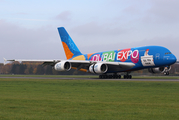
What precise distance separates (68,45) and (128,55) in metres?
14.9

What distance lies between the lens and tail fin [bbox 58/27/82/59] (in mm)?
51594

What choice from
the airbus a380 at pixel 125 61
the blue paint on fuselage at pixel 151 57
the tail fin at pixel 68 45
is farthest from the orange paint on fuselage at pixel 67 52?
the blue paint on fuselage at pixel 151 57

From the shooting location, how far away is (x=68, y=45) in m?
51.9

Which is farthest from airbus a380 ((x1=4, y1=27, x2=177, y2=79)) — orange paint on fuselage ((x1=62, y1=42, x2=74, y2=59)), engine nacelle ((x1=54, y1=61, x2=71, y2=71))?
orange paint on fuselage ((x1=62, y1=42, x2=74, y2=59))

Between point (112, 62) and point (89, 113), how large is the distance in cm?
3225

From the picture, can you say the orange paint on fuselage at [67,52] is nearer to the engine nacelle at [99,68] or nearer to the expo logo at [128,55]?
the engine nacelle at [99,68]

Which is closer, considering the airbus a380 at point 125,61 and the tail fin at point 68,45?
the airbus a380 at point 125,61

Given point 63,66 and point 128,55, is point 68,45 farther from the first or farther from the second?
point 128,55

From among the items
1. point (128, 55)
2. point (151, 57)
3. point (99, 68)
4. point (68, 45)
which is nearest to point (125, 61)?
point (128, 55)

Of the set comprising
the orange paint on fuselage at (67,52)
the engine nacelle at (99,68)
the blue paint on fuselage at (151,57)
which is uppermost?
the orange paint on fuselage at (67,52)

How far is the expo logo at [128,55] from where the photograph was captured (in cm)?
3970

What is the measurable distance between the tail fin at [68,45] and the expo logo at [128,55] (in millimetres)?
11282

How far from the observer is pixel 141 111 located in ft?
32.3

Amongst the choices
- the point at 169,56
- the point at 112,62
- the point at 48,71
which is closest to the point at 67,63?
the point at 112,62
